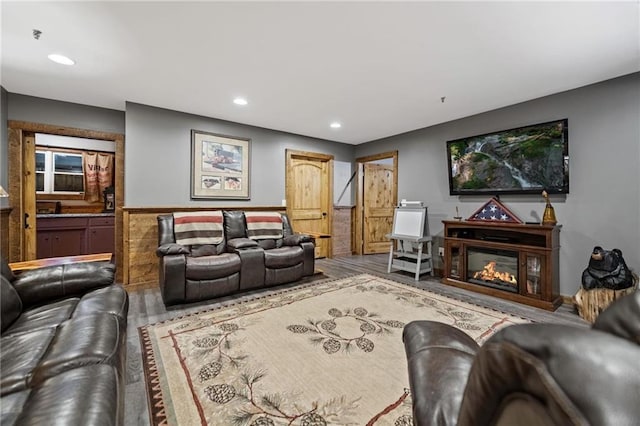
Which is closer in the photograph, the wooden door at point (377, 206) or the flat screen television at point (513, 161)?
the flat screen television at point (513, 161)

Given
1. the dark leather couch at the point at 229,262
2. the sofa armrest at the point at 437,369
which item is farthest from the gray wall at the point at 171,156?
the sofa armrest at the point at 437,369

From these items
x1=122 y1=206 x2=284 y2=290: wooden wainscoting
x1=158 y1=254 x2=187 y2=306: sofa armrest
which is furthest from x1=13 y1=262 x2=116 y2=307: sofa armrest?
x1=122 y1=206 x2=284 y2=290: wooden wainscoting

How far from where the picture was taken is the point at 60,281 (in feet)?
6.21

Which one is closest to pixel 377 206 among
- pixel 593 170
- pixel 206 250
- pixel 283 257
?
pixel 283 257

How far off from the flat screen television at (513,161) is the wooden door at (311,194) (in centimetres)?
239

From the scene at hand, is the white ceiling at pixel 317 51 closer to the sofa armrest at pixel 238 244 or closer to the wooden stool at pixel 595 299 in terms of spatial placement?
the sofa armrest at pixel 238 244

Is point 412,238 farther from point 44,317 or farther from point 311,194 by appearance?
point 44,317

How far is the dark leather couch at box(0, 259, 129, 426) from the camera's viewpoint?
0.91 meters

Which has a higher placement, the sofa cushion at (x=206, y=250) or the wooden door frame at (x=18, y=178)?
the wooden door frame at (x=18, y=178)

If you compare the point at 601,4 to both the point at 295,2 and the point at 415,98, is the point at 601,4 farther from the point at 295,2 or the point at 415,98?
the point at 295,2

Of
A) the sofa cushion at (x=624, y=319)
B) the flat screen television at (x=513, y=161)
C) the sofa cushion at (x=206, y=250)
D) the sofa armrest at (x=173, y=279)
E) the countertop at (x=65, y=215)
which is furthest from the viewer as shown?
the countertop at (x=65, y=215)

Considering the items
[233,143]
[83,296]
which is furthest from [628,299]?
[233,143]

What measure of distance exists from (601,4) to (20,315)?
13.6 ft

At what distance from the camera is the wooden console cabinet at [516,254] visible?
3.03m
